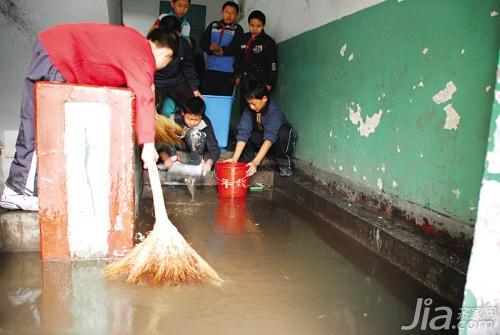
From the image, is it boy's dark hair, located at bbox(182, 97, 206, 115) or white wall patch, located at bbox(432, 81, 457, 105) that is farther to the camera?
boy's dark hair, located at bbox(182, 97, 206, 115)

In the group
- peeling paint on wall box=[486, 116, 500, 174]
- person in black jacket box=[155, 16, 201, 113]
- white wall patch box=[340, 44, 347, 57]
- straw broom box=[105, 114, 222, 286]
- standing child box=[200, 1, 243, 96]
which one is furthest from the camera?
standing child box=[200, 1, 243, 96]

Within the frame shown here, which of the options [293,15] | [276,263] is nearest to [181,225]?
[276,263]

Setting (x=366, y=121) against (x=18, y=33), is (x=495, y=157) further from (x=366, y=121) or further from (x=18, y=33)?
(x=18, y=33)

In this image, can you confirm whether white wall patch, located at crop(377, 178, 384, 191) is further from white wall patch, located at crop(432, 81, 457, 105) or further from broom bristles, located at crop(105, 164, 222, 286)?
broom bristles, located at crop(105, 164, 222, 286)

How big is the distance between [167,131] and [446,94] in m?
2.32

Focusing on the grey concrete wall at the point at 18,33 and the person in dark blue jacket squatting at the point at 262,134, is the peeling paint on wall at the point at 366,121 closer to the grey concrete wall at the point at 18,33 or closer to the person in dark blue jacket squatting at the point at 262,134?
the person in dark blue jacket squatting at the point at 262,134

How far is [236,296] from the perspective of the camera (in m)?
1.87

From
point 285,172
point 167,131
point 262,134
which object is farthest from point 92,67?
point 285,172

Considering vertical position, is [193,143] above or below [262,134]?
below

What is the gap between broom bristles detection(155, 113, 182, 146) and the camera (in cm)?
357

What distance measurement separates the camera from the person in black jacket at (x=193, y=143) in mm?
3736

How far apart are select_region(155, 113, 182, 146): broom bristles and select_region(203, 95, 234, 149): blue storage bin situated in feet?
1.49

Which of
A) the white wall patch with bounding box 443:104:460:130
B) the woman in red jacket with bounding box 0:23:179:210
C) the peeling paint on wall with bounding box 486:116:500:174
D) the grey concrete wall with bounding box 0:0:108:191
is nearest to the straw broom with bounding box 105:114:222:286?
the woman in red jacket with bounding box 0:23:179:210

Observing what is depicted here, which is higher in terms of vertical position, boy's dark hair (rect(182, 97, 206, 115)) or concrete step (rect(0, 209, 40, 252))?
boy's dark hair (rect(182, 97, 206, 115))
